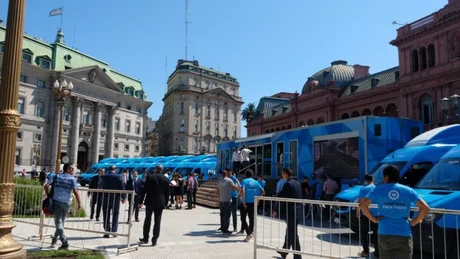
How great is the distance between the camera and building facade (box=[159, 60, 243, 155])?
8094cm

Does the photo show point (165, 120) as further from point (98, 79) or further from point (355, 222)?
point (355, 222)

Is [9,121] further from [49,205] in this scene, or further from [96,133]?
[96,133]

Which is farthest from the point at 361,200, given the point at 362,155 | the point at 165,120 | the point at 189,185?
the point at 165,120

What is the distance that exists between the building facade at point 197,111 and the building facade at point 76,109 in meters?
7.14

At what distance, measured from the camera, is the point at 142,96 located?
8131 cm

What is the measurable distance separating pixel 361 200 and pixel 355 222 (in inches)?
200

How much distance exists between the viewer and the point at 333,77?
50094 mm

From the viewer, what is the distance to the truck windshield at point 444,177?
8336 mm

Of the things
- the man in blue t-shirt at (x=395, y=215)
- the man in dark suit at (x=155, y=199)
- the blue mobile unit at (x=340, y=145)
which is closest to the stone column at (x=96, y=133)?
the blue mobile unit at (x=340, y=145)

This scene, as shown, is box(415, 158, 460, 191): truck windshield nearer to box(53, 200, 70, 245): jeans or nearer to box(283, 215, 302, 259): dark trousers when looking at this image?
box(283, 215, 302, 259): dark trousers

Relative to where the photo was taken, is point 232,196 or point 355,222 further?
point 232,196

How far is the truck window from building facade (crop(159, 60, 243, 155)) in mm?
69870

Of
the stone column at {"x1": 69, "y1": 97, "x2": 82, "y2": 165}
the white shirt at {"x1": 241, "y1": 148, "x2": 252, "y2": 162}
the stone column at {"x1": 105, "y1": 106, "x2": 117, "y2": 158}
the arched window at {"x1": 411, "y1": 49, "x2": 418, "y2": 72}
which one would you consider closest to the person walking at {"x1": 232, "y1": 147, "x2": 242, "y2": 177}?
the white shirt at {"x1": 241, "y1": 148, "x2": 252, "y2": 162}

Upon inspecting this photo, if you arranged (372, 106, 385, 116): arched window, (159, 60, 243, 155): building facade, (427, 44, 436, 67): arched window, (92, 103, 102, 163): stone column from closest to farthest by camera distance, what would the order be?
(427, 44, 436, 67): arched window → (372, 106, 385, 116): arched window → (92, 103, 102, 163): stone column → (159, 60, 243, 155): building facade
